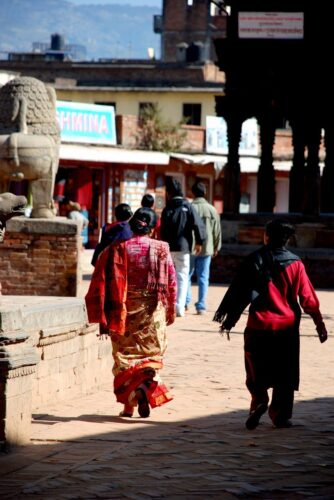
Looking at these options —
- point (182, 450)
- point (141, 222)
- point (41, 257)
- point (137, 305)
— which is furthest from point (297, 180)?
point (182, 450)

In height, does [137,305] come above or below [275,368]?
above

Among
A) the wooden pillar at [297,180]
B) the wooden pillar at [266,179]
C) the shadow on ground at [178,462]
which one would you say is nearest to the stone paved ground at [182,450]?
the shadow on ground at [178,462]

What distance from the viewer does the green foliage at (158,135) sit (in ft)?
166

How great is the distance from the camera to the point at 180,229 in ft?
60.3

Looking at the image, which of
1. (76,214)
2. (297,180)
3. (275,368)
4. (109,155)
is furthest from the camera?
(109,155)

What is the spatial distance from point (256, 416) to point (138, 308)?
4.49 feet

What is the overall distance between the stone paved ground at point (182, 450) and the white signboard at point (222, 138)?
3988 cm

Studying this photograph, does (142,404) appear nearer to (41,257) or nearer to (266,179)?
(41,257)

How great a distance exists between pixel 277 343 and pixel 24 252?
29.6 ft

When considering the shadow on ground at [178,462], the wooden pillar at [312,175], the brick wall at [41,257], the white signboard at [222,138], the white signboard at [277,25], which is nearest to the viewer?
the shadow on ground at [178,462]

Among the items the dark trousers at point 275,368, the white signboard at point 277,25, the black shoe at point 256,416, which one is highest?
the white signboard at point 277,25

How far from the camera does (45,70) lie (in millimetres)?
66250

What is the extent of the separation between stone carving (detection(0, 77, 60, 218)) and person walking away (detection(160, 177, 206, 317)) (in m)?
1.61

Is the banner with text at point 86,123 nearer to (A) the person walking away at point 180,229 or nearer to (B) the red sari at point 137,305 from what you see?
(A) the person walking away at point 180,229
